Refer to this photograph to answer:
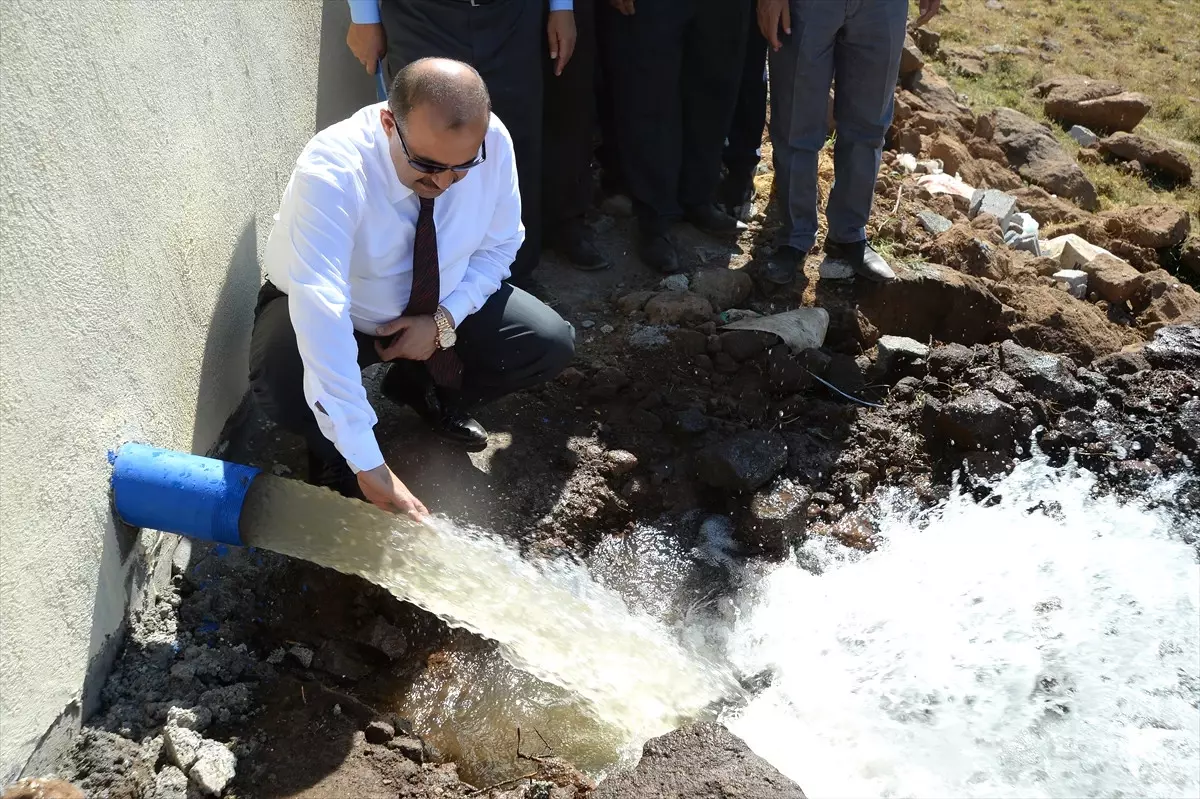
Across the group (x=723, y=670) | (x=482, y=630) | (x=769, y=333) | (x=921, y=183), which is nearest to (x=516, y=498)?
(x=482, y=630)

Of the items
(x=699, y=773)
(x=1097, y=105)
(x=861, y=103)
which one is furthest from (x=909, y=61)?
(x=699, y=773)

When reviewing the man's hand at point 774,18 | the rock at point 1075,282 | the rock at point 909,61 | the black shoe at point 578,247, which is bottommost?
the rock at point 1075,282

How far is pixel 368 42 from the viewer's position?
3625 millimetres

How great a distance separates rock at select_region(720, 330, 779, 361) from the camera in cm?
393

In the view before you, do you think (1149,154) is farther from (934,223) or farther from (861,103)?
(861,103)

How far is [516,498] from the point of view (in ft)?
11.1

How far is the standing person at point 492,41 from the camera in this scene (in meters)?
3.55

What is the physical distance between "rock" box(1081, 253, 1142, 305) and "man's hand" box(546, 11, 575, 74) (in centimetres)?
276

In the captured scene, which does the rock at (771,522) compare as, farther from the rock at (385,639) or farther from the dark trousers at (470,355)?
the rock at (385,639)

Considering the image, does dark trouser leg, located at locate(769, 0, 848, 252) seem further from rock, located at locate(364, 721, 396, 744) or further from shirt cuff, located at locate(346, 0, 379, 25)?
rock, located at locate(364, 721, 396, 744)

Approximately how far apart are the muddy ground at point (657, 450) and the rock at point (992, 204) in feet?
0.58

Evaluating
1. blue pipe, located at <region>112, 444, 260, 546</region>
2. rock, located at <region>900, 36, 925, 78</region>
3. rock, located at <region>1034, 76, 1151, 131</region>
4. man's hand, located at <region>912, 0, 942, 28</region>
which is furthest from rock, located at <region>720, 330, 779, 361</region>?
rock, located at <region>1034, 76, 1151, 131</region>

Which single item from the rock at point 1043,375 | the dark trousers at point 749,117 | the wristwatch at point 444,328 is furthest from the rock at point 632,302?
the rock at point 1043,375

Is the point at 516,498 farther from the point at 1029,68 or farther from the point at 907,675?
the point at 1029,68
